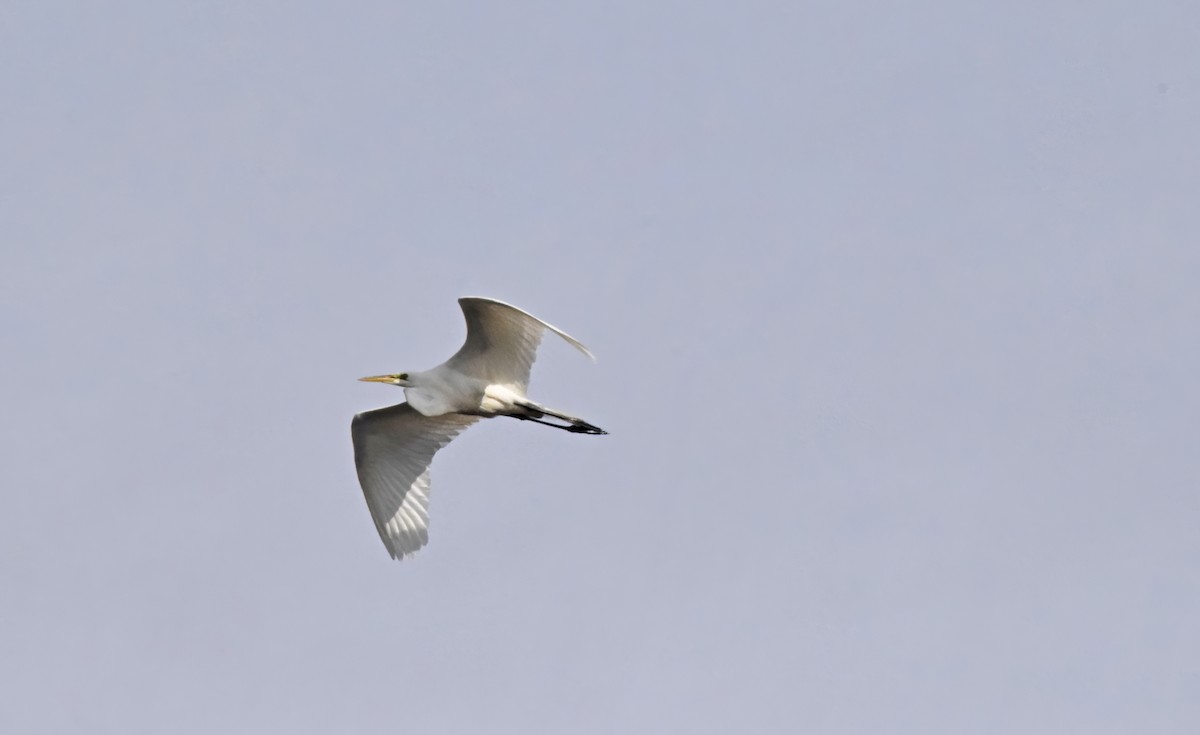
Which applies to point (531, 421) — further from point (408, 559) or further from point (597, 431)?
point (408, 559)

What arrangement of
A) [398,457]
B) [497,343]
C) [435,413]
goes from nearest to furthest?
Result: 1. [497,343]
2. [435,413]
3. [398,457]

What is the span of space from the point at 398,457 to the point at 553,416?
2265 millimetres

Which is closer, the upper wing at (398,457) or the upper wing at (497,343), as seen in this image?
the upper wing at (497,343)

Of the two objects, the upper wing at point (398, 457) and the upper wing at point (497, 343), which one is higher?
the upper wing at point (497, 343)

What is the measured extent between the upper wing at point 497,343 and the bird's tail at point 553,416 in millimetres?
300

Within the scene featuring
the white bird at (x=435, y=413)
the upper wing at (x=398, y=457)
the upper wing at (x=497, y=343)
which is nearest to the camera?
the upper wing at (x=497, y=343)

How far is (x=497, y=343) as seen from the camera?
2106cm

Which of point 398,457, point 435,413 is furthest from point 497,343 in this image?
point 398,457

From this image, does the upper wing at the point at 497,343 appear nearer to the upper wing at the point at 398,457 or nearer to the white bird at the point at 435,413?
the white bird at the point at 435,413

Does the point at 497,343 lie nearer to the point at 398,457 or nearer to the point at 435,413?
the point at 435,413

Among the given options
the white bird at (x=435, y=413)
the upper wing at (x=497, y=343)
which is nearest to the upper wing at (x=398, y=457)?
the white bird at (x=435, y=413)

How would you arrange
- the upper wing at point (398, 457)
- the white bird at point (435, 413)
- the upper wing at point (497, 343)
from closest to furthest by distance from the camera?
the upper wing at point (497, 343) < the white bird at point (435, 413) < the upper wing at point (398, 457)

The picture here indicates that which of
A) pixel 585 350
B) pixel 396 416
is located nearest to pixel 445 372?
pixel 396 416

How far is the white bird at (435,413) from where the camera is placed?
68.6 feet
